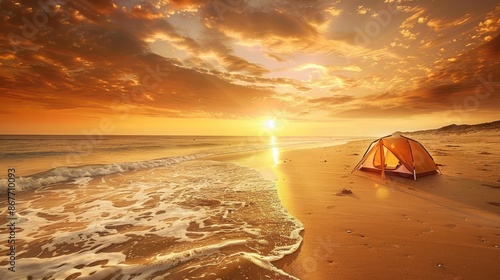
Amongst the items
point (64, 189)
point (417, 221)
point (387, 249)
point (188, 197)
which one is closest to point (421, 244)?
point (387, 249)

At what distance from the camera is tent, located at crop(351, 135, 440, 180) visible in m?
11.3

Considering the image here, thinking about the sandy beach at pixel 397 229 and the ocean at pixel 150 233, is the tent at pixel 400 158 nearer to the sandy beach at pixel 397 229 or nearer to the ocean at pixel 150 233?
the sandy beach at pixel 397 229

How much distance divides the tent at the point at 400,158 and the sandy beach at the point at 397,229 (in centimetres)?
122

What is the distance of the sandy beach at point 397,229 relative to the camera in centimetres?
382

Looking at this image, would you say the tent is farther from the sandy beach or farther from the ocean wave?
the ocean wave

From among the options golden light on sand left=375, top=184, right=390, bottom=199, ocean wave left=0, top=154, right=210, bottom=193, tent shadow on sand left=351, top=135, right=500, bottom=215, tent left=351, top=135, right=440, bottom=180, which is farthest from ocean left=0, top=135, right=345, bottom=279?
tent left=351, top=135, right=440, bottom=180

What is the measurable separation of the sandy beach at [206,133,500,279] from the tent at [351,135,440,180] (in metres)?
1.22

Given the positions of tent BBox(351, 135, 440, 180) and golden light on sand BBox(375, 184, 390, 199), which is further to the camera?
tent BBox(351, 135, 440, 180)

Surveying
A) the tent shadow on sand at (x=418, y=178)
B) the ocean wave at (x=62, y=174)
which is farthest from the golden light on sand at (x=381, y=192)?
the ocean wave at (x=62, y=174)

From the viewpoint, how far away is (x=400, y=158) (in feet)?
37.7

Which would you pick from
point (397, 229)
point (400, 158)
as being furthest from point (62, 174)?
point (400, 158)

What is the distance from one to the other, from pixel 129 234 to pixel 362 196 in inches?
315

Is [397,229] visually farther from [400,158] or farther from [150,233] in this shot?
[400,158]

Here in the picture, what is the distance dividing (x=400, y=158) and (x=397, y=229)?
764 centimetres
